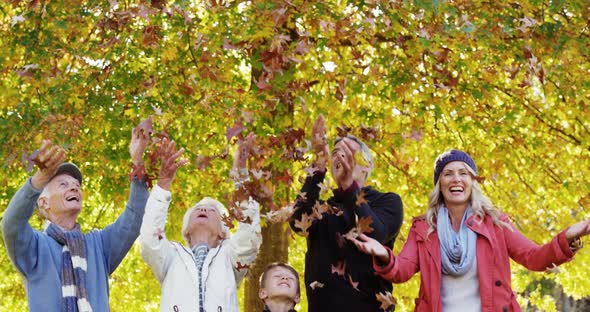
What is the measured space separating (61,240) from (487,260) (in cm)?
225

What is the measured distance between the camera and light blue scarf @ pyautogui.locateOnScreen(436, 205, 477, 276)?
16.5ft

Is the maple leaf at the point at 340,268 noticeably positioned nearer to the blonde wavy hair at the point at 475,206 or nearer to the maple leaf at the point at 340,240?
the maple leaf at the point at 340,240

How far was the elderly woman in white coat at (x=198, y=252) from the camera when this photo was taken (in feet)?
17.6

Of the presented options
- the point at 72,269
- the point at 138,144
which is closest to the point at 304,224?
the point at 138,144

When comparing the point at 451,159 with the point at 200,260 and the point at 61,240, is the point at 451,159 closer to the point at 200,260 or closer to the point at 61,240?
the point at 200,260

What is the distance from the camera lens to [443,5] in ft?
23.0

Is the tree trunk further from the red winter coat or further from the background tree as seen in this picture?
the red winter coat

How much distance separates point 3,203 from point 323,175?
6.32 m

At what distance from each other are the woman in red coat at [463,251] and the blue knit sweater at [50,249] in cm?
131

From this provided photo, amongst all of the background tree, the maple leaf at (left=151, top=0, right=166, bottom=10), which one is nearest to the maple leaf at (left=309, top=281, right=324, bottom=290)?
the background tree

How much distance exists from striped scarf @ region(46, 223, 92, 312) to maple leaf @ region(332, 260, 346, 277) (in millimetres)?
1299

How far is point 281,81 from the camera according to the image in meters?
7.90

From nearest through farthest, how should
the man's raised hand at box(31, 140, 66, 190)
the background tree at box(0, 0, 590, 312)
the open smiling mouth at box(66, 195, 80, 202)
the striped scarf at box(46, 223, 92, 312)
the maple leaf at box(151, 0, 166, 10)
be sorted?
the man's raised hand at box(31, 140, 66, 190) < the striped scarf at box(46, 223, 92, 312) < the open smiling mouth at box(66, 195, 80, 202) < the maple leaf at box(151, 0, 166, 10) < the background tree at box(0, 0, 590, 312)

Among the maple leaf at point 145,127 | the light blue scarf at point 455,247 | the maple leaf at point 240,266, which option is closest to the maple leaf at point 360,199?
the light blue scarf at point 455,247
